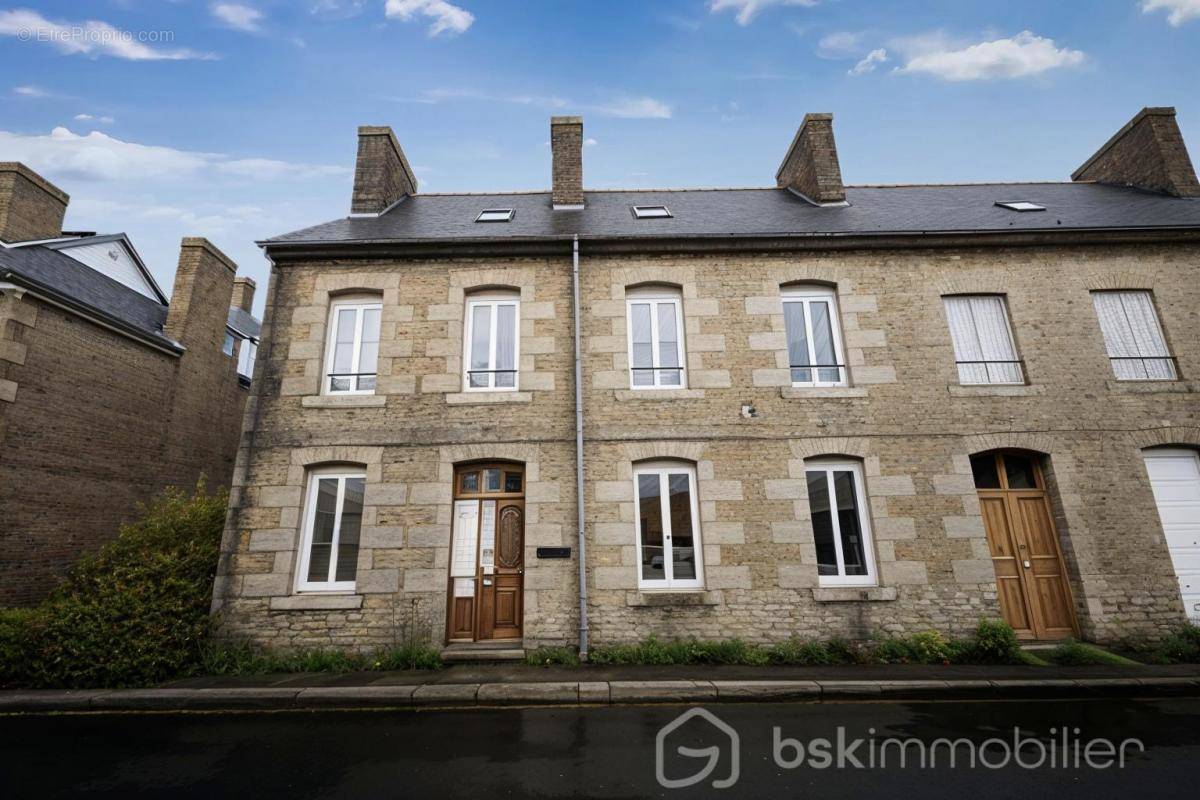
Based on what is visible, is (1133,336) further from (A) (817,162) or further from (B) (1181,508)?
(A) (817,162)

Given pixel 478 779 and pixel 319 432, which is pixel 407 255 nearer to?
pixel 319 432

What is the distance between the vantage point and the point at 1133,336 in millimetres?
8609

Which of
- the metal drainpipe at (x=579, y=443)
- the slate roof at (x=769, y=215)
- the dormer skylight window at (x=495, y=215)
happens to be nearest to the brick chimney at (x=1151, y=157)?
the slate roof at (x=769, y=215)

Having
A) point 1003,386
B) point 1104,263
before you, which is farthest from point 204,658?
point 1104,263

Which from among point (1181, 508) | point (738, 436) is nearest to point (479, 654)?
point (738, 436)

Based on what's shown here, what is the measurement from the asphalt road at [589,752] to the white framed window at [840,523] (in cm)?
212

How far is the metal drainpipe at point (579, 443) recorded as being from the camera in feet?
23.5

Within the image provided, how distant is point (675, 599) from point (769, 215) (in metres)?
7.89

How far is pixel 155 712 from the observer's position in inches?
229

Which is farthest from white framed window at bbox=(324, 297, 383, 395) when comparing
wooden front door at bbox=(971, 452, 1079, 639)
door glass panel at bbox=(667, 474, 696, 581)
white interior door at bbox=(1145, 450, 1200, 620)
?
white interior door at bbox=(1145, 450, 1200, 620)

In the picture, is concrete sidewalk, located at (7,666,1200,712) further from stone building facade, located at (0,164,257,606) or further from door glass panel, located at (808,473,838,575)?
stone building facade, located at (0,164,257,606)

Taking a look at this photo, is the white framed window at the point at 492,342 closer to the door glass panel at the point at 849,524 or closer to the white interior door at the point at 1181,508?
the door glass panel at the point at 849,524

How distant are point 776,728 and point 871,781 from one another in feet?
3.56

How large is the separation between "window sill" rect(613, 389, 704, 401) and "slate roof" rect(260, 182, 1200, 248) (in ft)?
9.22
